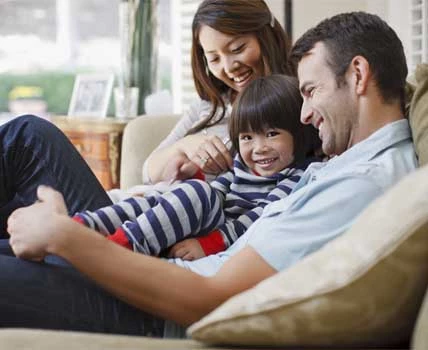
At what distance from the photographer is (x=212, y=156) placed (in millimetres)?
2264

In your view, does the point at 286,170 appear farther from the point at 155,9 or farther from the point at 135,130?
the point at 155,9

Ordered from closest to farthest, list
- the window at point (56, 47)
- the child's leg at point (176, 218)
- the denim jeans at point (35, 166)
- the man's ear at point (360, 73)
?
the man's ear at point (360, 73) → the child's leg at point (176, 218) → the denim jeans at point (35, 166) → the window at point (56, 47)

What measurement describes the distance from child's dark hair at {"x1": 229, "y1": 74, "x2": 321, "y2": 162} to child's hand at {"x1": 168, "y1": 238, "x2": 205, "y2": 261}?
0.34m

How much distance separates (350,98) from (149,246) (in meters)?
0.53

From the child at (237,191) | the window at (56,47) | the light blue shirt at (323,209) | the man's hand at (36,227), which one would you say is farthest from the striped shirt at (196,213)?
the window at (56,47)

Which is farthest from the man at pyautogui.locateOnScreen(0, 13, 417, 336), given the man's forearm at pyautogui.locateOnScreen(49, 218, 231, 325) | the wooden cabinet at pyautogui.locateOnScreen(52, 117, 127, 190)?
the wooden cabinet at pyautogui.locateOnScreen(52, 117, 127, 190)

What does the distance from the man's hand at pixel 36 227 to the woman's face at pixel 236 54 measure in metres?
0.94

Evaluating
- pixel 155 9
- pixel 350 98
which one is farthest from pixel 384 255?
pixel 155 9

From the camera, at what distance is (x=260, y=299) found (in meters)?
1.07

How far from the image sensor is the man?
1351 mm

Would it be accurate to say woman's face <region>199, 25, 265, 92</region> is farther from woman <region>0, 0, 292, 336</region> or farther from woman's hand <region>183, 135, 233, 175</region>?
woman's hand <region>183, 135, 233, 175</region>

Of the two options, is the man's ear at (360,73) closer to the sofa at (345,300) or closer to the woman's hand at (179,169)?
the sofa at (345,300)

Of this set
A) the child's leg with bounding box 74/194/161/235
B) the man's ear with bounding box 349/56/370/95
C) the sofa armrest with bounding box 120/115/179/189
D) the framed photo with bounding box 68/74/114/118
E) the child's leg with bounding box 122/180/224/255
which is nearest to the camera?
the man's ear with bounding box 349/56/370/95

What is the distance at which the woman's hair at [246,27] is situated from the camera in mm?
2406
